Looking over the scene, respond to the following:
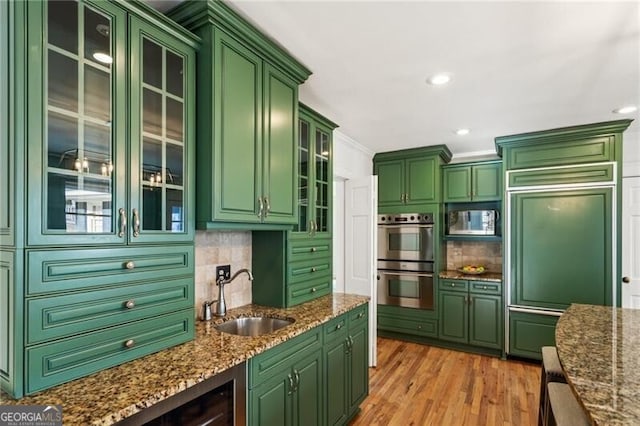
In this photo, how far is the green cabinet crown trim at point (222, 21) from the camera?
159cm

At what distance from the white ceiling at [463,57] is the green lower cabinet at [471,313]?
1952 mm

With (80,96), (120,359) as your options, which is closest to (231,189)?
(80,96)

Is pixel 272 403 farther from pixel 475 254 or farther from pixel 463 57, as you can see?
pixel 475 254

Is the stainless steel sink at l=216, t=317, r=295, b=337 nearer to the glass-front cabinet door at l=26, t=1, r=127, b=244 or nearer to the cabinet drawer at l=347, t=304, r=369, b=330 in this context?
the cabinet drawer at l=347, t=304, r=369, b=330

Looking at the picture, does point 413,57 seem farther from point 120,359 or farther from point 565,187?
point 565,187

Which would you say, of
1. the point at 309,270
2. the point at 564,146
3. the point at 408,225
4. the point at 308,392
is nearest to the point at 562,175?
the point at 564,146

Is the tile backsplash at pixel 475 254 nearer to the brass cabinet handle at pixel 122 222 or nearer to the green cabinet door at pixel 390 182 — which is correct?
the green cabinet door at pixel 390 182

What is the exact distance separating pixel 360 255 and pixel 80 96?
2.88m

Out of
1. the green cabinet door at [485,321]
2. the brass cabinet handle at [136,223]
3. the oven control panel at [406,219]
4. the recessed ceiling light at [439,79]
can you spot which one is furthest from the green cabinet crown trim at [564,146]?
the brass cabinet handle at [136,223]

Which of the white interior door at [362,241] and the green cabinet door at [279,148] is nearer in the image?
the green cabinet door at [279,148]

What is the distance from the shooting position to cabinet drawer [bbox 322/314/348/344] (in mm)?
2170

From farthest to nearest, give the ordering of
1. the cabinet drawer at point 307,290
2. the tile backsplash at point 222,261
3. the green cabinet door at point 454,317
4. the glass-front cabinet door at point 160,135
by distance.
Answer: the green cabinet door at point 454,317 → the cabinet drawer at point 307,290 → the tile backsplash at point 222,261 → the glass-front cabinet door at point 160,135

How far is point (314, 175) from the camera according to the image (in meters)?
2.74

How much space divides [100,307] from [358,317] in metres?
1.85
